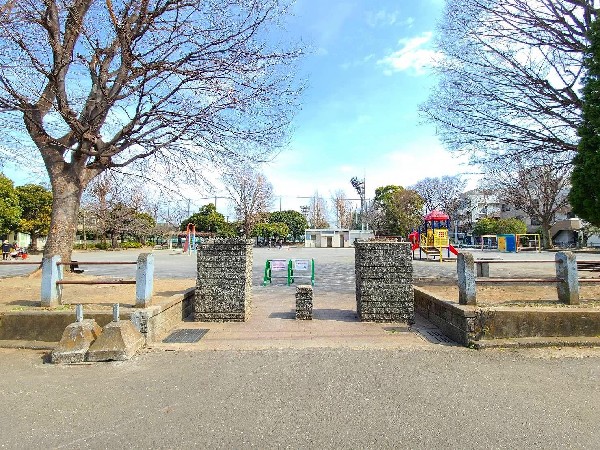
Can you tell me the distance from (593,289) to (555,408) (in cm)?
623

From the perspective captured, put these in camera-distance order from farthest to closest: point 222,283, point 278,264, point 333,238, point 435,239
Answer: point 333,238 → point 435,239 → point 278,264 → point 222,283

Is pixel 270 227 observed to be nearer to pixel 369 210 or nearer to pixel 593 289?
pixel 369 210

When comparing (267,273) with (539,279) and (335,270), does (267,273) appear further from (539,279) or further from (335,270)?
(539,279)

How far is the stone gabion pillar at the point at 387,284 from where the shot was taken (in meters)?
6.61

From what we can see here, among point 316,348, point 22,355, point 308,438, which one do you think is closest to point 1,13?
point 22,355

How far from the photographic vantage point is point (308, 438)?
2910 mm

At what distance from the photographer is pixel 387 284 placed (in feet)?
21.7

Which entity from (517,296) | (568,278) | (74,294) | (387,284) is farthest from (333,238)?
(568,278)

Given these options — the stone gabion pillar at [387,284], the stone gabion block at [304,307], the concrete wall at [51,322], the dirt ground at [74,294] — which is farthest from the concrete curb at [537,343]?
the dirt ground at [74,294]

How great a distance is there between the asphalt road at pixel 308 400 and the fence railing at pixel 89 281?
3.51 ft

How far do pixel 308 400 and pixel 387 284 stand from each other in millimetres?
3428

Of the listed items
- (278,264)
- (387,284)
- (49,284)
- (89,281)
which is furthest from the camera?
(278,264)

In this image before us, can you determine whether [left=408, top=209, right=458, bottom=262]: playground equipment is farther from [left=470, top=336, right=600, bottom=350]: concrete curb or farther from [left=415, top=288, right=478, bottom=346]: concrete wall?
[left=470, top=336, right=600, bottom=350]: concrete curb

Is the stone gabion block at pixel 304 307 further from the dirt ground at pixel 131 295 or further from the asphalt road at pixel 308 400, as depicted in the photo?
the dirt ground at pixel 131 295
